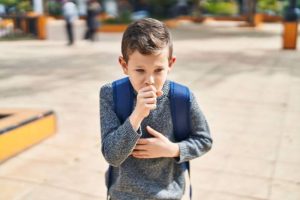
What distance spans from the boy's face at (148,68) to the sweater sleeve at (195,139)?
23 centimetres

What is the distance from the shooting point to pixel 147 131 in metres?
1.64

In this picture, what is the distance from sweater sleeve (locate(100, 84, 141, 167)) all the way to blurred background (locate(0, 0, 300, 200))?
1893mm

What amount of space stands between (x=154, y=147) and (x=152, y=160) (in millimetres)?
121

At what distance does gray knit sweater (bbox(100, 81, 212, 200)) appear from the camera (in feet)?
5.42

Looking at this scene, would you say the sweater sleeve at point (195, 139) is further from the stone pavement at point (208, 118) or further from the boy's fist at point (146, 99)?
the stone pavement at point (208, 118)

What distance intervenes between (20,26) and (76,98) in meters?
13.9

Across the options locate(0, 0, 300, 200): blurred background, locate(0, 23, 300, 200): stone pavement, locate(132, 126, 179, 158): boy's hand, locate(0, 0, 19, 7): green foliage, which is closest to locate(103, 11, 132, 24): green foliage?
locate(0, 0, 19, 7): green foliage

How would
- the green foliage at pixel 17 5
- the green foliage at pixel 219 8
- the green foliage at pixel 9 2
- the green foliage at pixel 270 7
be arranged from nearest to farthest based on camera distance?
the green foliage at pixel 9 2
the green foliage at pixel 17 5
the green foliage at pixel 270 7
the green foliage at pixel 219 8

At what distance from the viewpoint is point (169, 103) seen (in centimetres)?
167

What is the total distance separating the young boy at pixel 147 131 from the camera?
1.50m

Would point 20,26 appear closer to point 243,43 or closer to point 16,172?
point 243,43

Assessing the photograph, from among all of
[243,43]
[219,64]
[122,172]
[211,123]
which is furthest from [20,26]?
[122,172]

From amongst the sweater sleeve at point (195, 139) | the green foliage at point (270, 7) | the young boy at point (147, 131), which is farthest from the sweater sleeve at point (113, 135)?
the green foliage at point (270, 7)

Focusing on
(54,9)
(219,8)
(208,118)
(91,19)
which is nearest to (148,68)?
(208,118)
